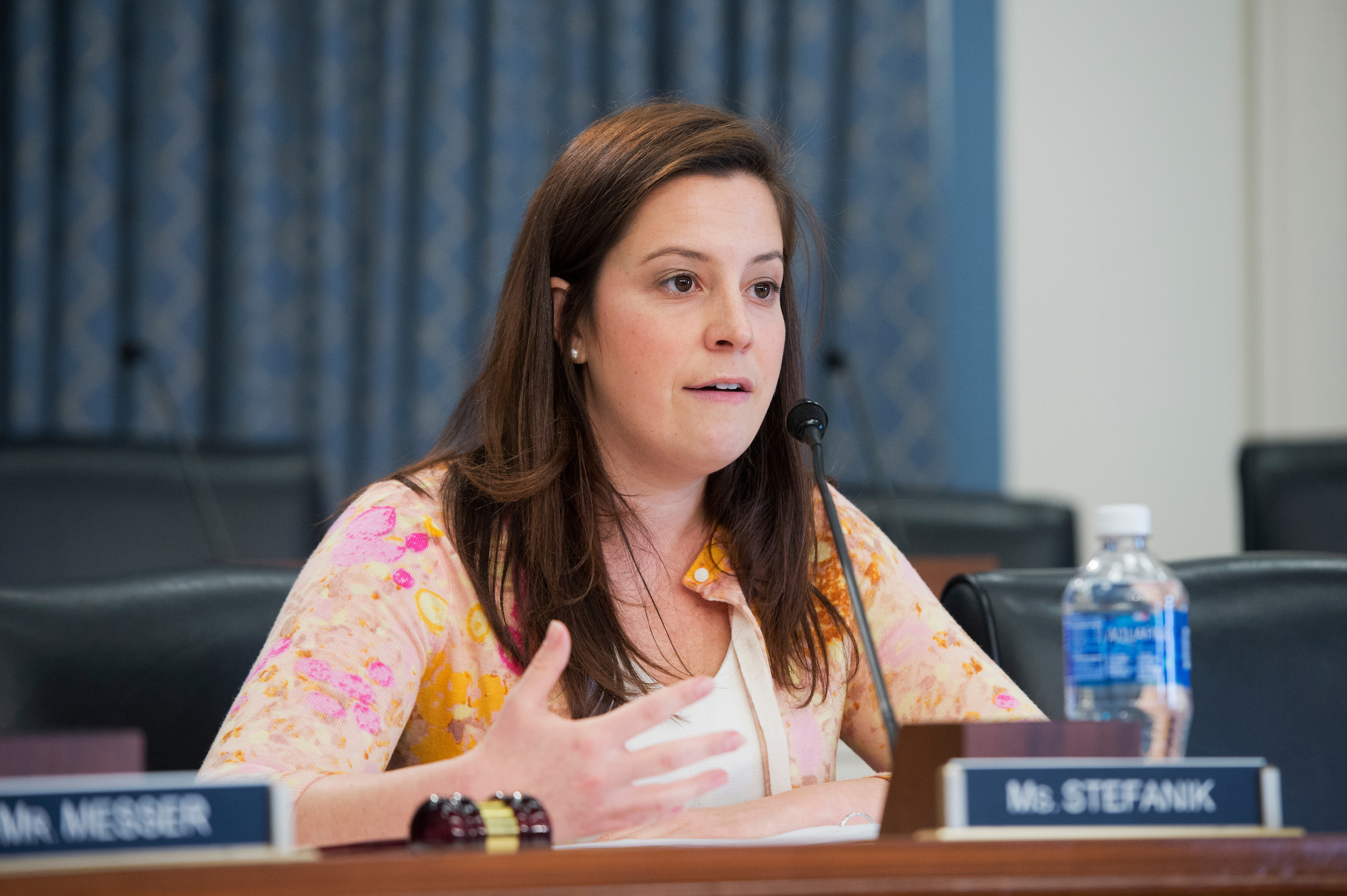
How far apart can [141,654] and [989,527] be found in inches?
69.1

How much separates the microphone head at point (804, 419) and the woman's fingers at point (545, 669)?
0.46 m

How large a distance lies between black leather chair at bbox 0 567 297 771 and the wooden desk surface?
778mm

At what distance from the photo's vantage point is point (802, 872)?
63 cm

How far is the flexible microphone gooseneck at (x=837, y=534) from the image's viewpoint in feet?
3.57

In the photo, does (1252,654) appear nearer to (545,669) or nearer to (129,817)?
(545,669)

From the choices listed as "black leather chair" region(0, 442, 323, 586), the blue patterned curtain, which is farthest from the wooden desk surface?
the blue patterned curtain

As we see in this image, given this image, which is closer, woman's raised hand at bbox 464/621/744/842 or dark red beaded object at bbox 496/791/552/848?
dark red beaded object at bbox 496/791/552/848

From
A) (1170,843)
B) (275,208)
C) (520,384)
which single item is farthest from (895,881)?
(275,208)

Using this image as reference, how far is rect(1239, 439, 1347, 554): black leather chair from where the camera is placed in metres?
2.35

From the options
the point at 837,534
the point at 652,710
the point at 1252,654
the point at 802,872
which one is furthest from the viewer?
the point at 1252,654

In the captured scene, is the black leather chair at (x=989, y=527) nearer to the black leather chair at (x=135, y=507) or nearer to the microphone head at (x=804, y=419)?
the black leather chair at (x=135, y=507)

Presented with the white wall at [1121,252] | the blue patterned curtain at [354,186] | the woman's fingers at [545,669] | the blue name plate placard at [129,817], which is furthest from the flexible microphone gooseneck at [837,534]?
the white wall at [1121,252]

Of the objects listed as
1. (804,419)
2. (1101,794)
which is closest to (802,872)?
(1101,794)

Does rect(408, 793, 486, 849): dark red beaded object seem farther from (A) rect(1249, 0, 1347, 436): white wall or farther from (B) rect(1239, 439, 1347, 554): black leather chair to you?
(A) rect(1249, 0, 1347, 436): white wall
